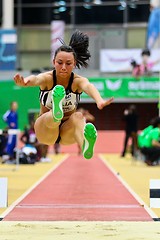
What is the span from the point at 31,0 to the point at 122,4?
4848 millimetres

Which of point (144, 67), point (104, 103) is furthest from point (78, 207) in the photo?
point (144, 67)

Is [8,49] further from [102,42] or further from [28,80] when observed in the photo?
[28,80]

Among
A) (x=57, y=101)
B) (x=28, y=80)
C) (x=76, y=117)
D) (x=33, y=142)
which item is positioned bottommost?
(x=33, y=142)

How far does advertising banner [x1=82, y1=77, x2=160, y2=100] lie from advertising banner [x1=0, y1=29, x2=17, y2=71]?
5.39 m

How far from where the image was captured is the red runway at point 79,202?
7648 millimetres

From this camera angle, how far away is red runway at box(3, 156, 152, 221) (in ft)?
25.1

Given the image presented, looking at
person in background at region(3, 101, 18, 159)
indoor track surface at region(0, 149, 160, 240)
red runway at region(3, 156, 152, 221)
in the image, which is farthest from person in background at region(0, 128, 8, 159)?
red runway at region(3, 156, 152, 221)

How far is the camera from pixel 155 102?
94.6 ft

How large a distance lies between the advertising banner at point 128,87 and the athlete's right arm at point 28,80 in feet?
62.2

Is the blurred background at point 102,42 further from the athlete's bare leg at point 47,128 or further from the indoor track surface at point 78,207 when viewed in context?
the athlete's bare leg at point 47,128

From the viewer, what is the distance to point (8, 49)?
69.6 feet

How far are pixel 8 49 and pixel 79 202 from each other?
1277 centimetres

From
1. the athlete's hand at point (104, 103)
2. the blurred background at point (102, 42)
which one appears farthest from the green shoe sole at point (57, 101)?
the blurred background at point (102, 42)

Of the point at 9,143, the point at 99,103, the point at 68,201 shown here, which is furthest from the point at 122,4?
the point at 99,103
